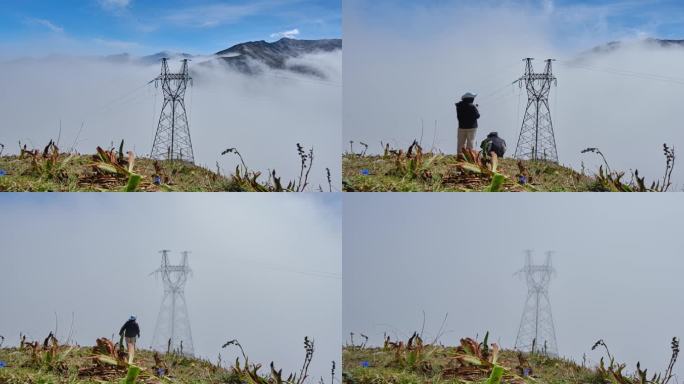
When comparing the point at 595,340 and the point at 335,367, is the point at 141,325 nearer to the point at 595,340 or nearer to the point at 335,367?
the point at 335,367

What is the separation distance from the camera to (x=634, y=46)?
6.01 meters

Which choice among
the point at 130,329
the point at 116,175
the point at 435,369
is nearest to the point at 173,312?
the point at 130,329

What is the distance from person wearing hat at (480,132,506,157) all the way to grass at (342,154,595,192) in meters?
0.08

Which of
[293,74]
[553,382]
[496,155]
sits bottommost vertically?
[553,382]

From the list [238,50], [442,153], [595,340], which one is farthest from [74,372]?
[595,340]

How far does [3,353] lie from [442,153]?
3551mm

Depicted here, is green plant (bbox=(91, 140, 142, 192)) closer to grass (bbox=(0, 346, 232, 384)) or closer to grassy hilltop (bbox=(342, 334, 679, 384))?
grass (bbox=(0, 346, 232, 384))

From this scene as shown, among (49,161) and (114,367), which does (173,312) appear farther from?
(49,161)

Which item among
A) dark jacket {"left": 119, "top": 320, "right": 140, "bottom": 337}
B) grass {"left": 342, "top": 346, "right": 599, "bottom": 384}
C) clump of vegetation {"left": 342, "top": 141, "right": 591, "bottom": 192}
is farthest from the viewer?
dark jacket {"left": 119, "top": 320, "right": 140, "bottom": 337}

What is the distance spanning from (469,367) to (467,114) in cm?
183

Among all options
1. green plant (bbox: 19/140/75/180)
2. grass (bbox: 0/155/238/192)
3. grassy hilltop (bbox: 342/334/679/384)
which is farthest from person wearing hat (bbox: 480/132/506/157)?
green plant (bbox: 19/140/75/180)

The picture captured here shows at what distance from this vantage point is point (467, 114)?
6055mm

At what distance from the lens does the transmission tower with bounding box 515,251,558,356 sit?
605 cm

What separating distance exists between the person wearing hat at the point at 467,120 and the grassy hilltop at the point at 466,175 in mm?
135
